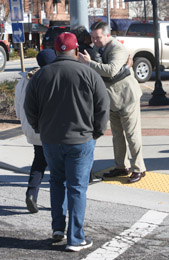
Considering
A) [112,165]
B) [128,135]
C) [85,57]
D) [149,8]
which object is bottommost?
[112,165]

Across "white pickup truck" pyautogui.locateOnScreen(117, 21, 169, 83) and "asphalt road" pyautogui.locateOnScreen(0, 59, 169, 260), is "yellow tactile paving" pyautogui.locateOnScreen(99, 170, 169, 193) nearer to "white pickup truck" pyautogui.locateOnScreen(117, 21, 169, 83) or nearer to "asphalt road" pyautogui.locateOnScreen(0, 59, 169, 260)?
"asphalt road" pyautogui.locateOnScreen(0, 59, 169, 260)

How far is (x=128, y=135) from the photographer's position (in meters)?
6.56

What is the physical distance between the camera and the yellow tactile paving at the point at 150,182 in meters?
6.48

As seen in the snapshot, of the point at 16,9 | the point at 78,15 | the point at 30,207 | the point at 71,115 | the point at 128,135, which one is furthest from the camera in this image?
the point at 16,9

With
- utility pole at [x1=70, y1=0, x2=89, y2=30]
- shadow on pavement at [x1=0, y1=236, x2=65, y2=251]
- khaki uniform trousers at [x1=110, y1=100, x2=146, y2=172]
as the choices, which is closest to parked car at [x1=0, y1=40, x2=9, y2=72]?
utility pole at [x1=70, y1=0, x2=89, y2=30]

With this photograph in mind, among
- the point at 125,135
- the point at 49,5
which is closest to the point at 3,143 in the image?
the point at 125,135

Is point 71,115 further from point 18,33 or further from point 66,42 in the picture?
point 18,33

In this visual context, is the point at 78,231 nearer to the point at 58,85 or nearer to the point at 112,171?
the point at 58,85

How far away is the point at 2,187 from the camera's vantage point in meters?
6.72

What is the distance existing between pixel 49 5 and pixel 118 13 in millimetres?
12075

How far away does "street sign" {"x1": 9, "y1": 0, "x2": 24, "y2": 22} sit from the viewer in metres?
11.6

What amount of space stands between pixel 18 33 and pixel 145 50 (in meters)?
6.49

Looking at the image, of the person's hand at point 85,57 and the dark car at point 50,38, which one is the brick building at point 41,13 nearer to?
the dark car at point 50,38

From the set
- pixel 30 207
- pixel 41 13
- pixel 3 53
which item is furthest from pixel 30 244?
pixel 41 13
